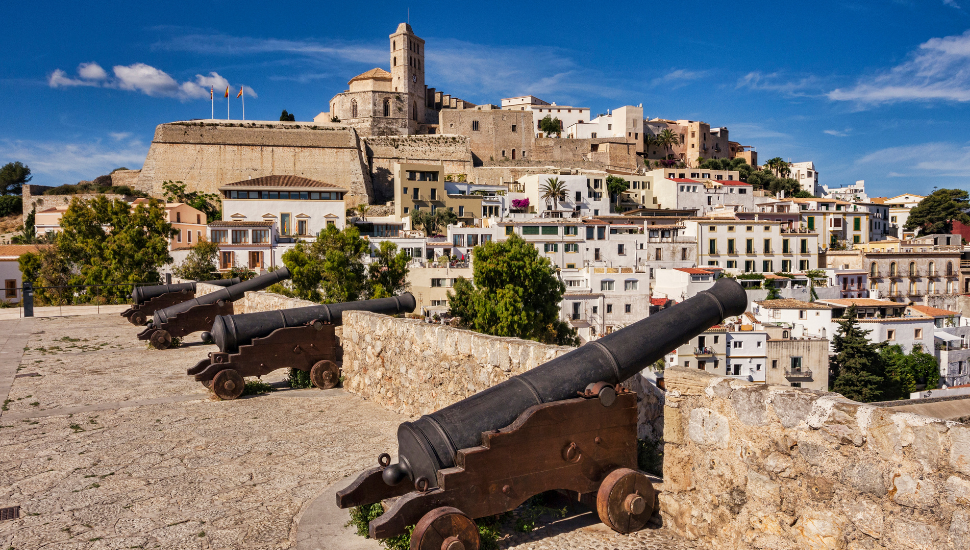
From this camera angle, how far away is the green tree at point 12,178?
75.3 m

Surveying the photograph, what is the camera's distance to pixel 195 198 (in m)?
60.1

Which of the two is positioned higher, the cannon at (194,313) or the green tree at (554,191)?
the green tree at (554,191)

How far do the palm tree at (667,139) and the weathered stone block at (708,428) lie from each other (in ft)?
284

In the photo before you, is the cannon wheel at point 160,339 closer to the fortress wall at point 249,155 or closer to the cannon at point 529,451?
the cannon at point 529,451

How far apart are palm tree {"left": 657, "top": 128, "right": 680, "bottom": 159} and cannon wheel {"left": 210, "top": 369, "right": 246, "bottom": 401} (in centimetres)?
8451

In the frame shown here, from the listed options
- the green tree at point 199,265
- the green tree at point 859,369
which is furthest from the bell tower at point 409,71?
the green tree at point 859,369

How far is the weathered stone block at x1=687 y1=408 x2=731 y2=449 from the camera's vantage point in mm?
3539

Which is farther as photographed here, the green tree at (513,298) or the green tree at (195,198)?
the green tree at (195,198)

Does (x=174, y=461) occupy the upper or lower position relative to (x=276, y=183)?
lower

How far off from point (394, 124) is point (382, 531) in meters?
78.9

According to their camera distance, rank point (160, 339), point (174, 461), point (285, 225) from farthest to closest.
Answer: point (285, 225)
point (160, 339)
point (174, 461)

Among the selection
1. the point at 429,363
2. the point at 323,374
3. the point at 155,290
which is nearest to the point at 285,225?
the point at 155,290

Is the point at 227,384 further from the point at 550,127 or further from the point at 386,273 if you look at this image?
the point at 550,127

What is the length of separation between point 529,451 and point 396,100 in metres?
80.4
